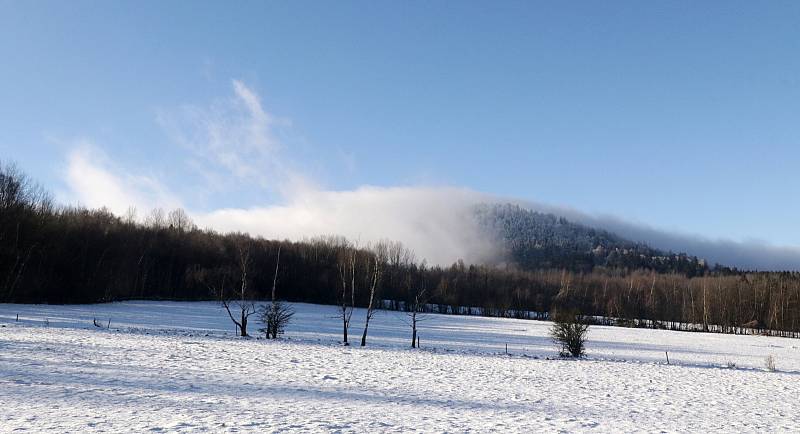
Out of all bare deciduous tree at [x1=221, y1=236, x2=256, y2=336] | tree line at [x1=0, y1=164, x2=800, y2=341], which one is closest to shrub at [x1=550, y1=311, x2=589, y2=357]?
tree line at [x1=0, y1=164, x2=800, y2=341]

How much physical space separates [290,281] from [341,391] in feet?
322

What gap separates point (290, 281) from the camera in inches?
4432

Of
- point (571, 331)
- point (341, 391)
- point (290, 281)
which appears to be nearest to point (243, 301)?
point (341, 391)

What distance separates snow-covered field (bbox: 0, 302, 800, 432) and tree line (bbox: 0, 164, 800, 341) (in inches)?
371

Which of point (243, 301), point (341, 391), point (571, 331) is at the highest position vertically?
point (243, 301)

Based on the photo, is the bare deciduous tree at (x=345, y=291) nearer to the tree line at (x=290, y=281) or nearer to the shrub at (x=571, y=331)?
the tree line at (x=290, y=281)

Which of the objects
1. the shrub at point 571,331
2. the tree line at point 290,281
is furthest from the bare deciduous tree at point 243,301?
the shrub at point 571,331

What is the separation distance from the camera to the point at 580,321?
35.2 meters

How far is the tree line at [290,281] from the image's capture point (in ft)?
196

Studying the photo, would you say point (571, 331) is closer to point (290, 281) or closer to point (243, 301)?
point (243, 301)

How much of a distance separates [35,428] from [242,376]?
9.17 meters

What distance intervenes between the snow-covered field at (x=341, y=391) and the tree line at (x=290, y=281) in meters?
9.42

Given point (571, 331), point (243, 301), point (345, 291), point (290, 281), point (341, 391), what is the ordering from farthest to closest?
point (290, 281) < point (345, 291) < point (243, 301) < point (571, 331) < point (341, 391)

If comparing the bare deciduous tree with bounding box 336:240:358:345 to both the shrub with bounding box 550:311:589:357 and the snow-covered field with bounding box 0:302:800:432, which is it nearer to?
the snow-covered field with bounding box 0:302:800:432
